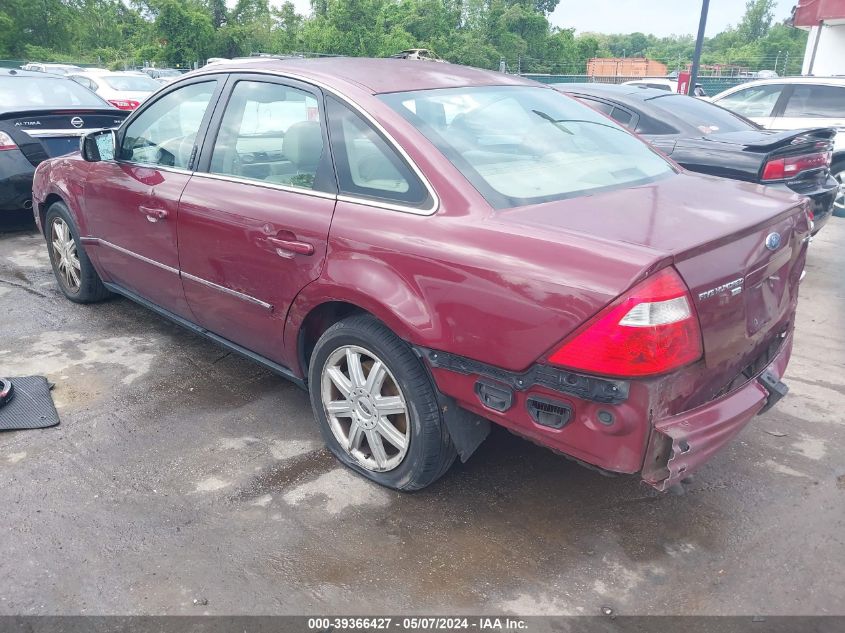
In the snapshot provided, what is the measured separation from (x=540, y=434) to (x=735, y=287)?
0.79 meters

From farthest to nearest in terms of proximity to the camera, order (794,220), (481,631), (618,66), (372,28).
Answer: (618,66) < (372,28) < (794,220) < (481,631)

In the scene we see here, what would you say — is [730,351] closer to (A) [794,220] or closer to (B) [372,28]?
(A) [794,220]

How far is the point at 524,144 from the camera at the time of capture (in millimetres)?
2988

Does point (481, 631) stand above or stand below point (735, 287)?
below

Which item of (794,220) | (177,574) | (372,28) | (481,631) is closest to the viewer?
(481,631)

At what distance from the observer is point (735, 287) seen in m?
2.31

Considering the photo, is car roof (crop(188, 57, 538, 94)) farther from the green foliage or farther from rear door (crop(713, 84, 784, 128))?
the green foliage

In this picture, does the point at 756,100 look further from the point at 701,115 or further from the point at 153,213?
the point at 153,213

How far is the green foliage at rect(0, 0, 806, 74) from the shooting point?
43.1 metres

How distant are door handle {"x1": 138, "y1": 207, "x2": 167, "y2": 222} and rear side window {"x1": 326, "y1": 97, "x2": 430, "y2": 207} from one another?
119cm

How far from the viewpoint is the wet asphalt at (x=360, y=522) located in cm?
238

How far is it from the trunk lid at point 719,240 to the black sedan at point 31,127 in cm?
574

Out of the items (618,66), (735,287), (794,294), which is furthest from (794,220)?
(618,66)

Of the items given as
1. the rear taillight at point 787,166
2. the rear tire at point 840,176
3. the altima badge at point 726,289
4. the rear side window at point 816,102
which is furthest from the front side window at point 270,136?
the rear side window at point 816,102
